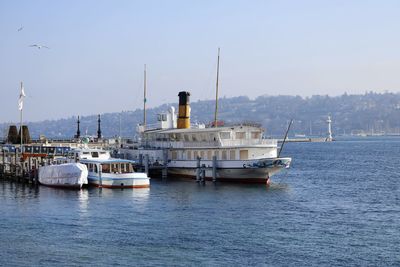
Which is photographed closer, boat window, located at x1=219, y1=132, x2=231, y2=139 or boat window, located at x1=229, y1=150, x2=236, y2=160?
boat window, located at x1=229, y1=150, x2=236, y2=160

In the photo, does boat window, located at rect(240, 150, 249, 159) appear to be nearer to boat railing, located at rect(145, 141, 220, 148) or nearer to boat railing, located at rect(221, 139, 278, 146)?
boat railing, located at rect(221, 139, 278, 146)

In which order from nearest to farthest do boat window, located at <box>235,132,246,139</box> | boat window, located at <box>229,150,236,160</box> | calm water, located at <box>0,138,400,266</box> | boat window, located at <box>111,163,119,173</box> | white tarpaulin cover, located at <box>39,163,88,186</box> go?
calm water, located at <box>0,138,400,266</box> < white tarpaulin cover, located at <box>39,163,88,186</box> < boat window, located at <box>111,163,119,173</box> < boat window, located at <box>229,150,236,160</box> < boat window, located at <box>235,132,246,139</box>

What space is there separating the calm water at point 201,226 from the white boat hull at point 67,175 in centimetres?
151

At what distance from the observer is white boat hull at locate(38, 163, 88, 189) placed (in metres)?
66.3

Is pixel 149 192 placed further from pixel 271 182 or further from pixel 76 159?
pixel 271 182

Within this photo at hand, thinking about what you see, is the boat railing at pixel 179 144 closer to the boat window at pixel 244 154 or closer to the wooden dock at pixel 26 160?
the boat window at pixel 244 154

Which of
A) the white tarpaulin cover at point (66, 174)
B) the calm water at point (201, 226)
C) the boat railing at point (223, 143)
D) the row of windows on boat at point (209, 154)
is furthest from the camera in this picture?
the boat railing at point (223, 143)

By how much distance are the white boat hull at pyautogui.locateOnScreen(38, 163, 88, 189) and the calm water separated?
4.94ft

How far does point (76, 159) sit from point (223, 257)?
125 ft

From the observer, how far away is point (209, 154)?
7494 cm

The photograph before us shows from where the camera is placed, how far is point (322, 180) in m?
81.6

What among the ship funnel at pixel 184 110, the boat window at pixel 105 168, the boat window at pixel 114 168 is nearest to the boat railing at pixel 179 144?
the ship funnel at pixel 184 110

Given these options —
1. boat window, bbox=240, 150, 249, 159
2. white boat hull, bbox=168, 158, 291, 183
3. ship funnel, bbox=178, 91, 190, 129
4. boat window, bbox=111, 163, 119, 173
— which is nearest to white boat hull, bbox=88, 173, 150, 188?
boat window, bbox=111, 163, 119, 173

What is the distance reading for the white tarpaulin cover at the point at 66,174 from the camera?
217 feet
